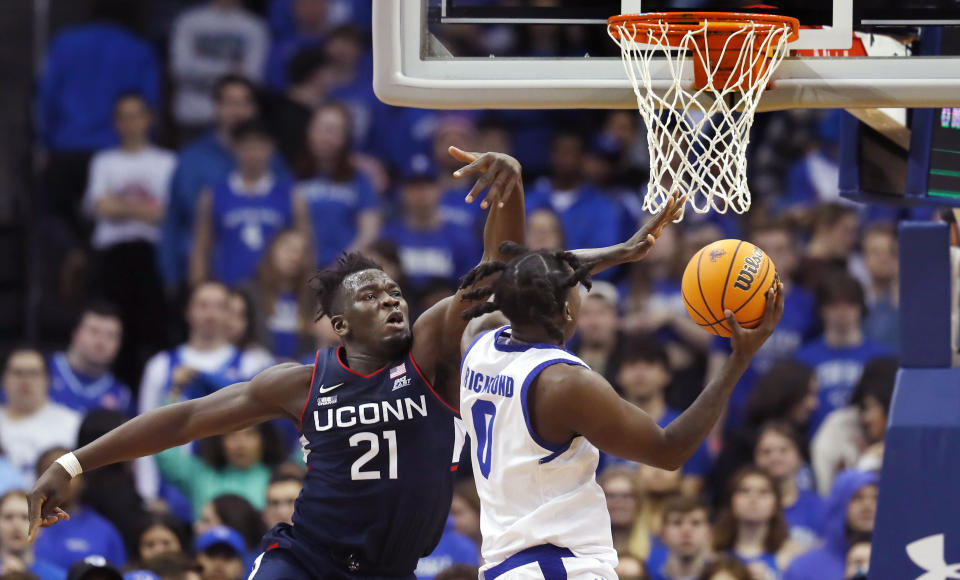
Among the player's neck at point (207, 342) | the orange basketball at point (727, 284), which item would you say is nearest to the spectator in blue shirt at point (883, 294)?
the player's neck at point (207, 342)

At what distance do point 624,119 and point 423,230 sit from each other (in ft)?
6.27

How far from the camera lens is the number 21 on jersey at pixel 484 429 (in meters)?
4.88

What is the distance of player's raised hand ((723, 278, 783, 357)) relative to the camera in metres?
4.73

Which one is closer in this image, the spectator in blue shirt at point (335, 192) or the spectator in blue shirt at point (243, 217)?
the spectator in blue shirt at point (243, 217)

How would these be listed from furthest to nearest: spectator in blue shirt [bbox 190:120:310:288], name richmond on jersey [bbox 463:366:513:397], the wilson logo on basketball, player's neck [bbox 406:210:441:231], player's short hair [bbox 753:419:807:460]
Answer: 1. player's neck [bbox 406:210:441:231]
2. spectator in blue shirt [bbox 190:120:310:288]
3. player's short hair [bbox 753:419:807:460]
4. the wilson logo on basketball
5. name richmond on jersey [bbox 463:366:513:397]

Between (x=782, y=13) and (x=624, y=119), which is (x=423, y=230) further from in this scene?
(x=782, y=13)

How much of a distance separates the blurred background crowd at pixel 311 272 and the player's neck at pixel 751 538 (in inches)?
0.6

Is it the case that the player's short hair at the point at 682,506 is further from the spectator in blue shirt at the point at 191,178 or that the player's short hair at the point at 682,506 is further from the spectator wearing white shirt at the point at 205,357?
the spectator in blue shirt at the point at 191,178

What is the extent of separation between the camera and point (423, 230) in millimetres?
10438

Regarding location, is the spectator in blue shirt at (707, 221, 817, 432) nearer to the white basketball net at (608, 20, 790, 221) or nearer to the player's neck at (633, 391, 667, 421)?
the player's neck at (633, 391, 667, 421)

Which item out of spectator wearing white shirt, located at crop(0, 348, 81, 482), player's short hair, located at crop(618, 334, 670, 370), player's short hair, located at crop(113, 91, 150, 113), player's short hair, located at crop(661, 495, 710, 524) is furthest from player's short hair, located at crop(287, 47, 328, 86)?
player's short hair, located at crop(661, 495, 710, 524)

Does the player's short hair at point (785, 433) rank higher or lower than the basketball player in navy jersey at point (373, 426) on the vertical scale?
lower

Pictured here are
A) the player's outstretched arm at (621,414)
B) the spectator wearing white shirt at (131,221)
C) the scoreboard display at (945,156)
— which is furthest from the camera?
the spectator wearing white shirt at (131,221)

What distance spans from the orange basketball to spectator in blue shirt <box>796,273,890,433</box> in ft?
14.4
